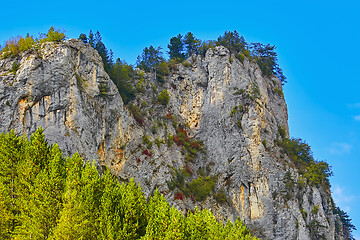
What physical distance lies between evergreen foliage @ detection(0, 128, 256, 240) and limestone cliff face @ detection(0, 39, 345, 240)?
1515 cm

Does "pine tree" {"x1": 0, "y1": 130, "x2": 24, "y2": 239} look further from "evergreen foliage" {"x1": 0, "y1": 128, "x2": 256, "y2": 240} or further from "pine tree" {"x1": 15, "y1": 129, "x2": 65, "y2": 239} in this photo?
"pine tree" {"x1": 15, "y1": 129, "x2": 65, "y2": 239}

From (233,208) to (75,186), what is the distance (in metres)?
32.9

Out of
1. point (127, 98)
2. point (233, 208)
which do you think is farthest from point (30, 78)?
point (233, 208)

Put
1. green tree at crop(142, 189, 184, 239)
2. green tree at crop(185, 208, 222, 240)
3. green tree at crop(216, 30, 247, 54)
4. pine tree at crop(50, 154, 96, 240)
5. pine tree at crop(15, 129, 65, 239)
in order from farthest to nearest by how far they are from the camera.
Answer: green tree at crop(216, 30, 247, 54) < pine tree at crop(15, 129, 65, 239) < green tree at crop(185, 208, 222, 240) < pine tree at crop(50, 154, 96, 240) < green tree at crop(142, 189, 184, 239)

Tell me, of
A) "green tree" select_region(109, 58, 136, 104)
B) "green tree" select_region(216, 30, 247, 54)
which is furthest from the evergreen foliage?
"green tree" select_region(216, 30, 247, 54)

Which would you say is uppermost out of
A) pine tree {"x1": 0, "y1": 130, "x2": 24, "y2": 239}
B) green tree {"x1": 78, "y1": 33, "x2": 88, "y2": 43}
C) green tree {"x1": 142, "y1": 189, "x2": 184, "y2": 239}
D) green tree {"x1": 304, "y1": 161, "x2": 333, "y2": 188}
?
green tree {"x1": 78, "y1": 33, "x2": 88, "y2": 43}

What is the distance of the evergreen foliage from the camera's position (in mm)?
25234

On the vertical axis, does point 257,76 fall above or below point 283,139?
above

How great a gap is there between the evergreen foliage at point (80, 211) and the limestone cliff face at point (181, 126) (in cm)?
1515

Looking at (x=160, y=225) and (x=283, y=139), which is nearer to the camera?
(x=160, y=225)

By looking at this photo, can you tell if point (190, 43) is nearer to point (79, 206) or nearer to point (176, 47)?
point (176, 47)

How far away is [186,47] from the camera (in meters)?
80.7

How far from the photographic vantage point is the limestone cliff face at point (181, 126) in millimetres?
47969

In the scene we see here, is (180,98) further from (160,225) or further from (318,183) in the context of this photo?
(160,225)
